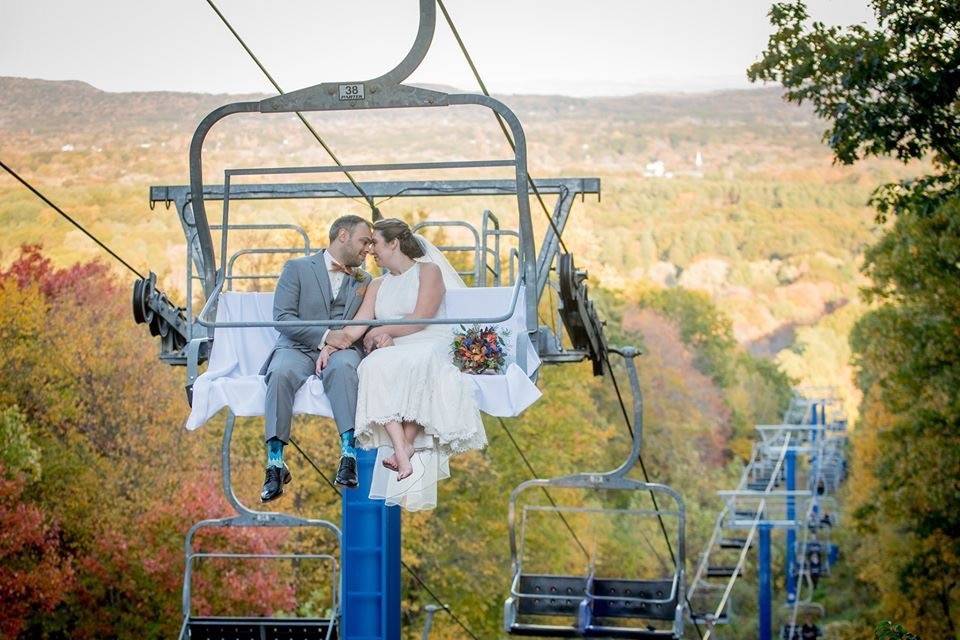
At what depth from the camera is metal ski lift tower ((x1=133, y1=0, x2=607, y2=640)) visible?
7.37 meters

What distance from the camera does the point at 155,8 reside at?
6738 centimetres

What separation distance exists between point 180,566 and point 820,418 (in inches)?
692

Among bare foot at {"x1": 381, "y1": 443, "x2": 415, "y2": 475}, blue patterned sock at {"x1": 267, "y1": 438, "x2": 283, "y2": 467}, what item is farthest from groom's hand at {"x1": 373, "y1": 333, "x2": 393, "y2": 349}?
blue patterned sock at {"x1": 267, "y1": 438, "x2": 283, "y2": 467}

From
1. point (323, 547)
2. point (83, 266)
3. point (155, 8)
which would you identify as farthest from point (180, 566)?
point (155, 8)

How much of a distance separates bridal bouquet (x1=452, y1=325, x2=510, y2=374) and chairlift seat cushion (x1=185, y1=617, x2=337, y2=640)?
3520 mm

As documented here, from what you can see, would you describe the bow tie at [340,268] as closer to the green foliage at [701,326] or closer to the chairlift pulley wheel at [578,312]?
the chairlift pulley wheel at [578,312]

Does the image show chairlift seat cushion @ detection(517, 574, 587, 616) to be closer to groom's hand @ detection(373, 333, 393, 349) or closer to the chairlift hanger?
the chairlift hanger

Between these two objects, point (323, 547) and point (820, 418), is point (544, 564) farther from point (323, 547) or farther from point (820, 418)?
point (820, 418)

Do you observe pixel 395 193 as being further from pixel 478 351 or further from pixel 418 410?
pixel 418 410

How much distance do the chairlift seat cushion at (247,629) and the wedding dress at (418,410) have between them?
3.38 m

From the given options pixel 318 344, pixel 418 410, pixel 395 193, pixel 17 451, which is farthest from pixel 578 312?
pixel 17 451

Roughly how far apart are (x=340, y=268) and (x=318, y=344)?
16.9 inches

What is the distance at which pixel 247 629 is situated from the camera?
37.5ft

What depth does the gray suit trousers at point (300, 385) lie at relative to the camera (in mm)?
8188
